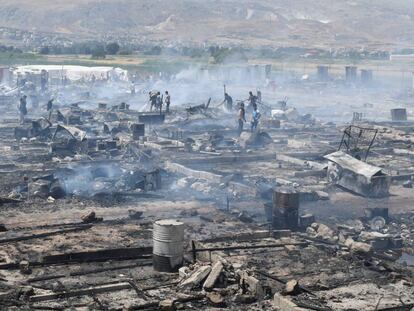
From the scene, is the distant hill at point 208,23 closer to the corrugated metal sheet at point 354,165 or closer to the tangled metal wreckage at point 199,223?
the tangled metal wreckage at point 199,223

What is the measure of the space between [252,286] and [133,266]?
7.80 ft

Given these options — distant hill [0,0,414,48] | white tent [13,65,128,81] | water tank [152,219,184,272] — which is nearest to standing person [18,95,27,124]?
white tent [13,65,128,81]

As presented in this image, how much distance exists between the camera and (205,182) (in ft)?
71.5

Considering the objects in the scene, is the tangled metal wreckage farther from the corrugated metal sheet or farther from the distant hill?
the distant hill

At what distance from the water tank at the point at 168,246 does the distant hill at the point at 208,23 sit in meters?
97.6

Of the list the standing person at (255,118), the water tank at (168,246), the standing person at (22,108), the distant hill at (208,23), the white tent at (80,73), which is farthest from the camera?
the distant hill at (208,23)

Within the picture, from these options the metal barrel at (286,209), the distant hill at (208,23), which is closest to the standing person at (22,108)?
the metal barrel at (286,209)

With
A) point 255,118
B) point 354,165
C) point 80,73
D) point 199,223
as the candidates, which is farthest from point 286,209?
point 80,73

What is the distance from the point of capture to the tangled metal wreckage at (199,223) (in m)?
11.8

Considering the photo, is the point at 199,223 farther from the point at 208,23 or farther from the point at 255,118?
the point at 208,23

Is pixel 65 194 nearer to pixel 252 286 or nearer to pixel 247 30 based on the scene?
pixel 252 286

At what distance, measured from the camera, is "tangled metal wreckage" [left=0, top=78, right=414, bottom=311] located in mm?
11828

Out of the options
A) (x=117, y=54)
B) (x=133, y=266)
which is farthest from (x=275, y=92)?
(x=133, y=266)

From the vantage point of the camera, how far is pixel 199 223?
1695 centimetres
